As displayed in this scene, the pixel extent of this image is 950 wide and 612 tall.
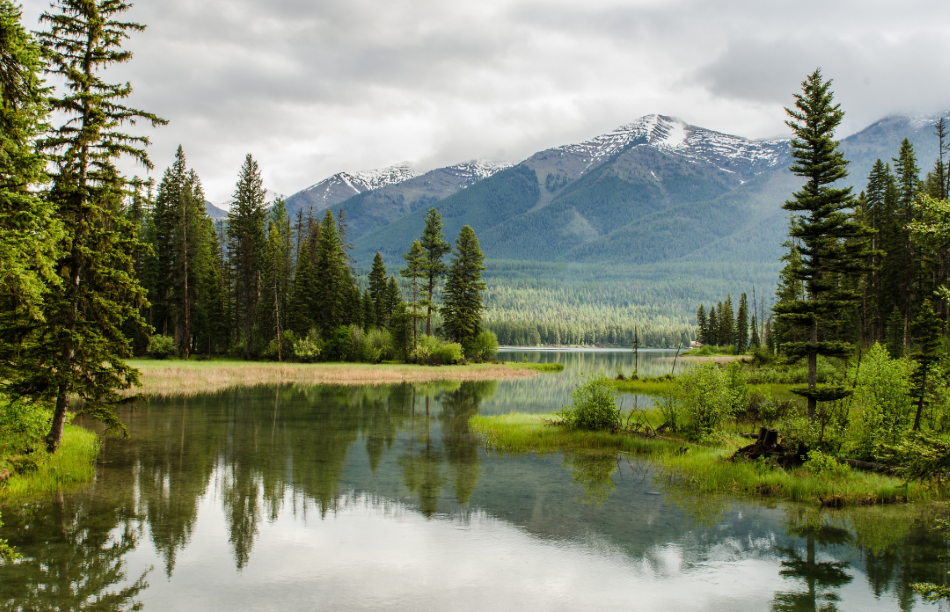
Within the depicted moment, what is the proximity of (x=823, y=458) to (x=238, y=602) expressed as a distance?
16544mm

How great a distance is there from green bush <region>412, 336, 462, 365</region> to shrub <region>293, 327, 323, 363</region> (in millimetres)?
11424

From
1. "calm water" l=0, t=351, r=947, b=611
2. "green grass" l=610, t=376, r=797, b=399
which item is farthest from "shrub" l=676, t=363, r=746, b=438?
"green grass" l=610, t=376, r=797, b=399

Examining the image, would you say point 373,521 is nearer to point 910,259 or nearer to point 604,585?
point 604,585

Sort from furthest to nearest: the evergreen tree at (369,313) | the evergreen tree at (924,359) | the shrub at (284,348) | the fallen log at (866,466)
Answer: the evergreen tree at (369,313), the shrub at (284,348), the fallen log at (866,466), the evergreen tree at (924,359)

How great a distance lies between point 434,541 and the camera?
12727 mm

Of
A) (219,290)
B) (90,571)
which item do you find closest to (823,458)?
(90,571)

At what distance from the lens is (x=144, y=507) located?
14648 millimetres

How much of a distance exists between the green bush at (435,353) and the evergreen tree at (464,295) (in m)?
4.72

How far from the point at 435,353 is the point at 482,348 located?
29.7ft

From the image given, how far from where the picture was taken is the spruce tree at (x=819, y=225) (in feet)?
80.9

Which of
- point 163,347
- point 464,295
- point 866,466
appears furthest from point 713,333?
point 866,466

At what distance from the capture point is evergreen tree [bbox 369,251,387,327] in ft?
266

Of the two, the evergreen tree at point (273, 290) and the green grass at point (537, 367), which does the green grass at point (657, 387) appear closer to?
the green grass at point (537, 367)

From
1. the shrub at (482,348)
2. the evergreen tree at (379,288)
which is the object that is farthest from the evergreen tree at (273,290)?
the shrub at (482,348)
